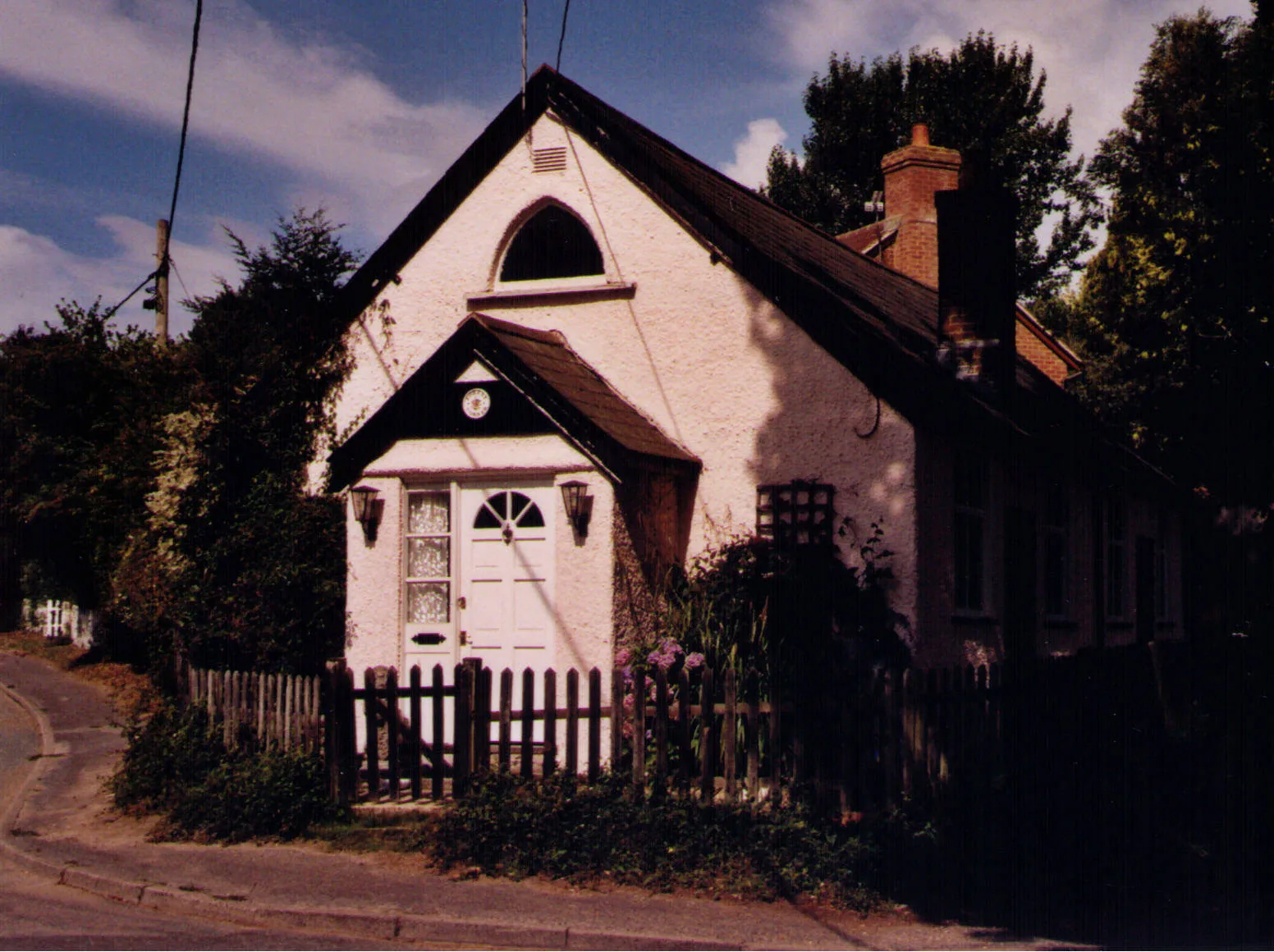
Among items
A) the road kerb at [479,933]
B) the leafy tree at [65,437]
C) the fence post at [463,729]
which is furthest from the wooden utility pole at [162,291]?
the road kerb at [479,933]

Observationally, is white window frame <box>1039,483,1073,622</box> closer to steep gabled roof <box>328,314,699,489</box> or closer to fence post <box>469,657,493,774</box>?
steep gabled roof <box>328,314,699,489</box>

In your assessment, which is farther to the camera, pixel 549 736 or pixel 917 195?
pixel 917 195

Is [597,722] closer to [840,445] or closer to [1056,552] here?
[840,445]

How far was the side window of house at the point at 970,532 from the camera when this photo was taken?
12.2 metres

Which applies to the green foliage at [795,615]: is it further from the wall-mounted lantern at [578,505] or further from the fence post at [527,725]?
the fence post at [527,725]

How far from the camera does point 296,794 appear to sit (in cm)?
932

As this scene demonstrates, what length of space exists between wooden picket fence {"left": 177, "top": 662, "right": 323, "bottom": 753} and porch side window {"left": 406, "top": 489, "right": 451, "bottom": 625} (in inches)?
72.0

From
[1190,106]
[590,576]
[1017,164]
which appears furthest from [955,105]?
[590,576]

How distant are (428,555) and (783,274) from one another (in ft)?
14.3

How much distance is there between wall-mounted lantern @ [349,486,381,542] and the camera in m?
11.5

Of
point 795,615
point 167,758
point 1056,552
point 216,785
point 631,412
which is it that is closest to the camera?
point 216,785

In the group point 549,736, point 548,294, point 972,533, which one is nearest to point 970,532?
point 972,533

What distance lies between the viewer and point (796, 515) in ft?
37.1

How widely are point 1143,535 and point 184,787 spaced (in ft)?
48.3
